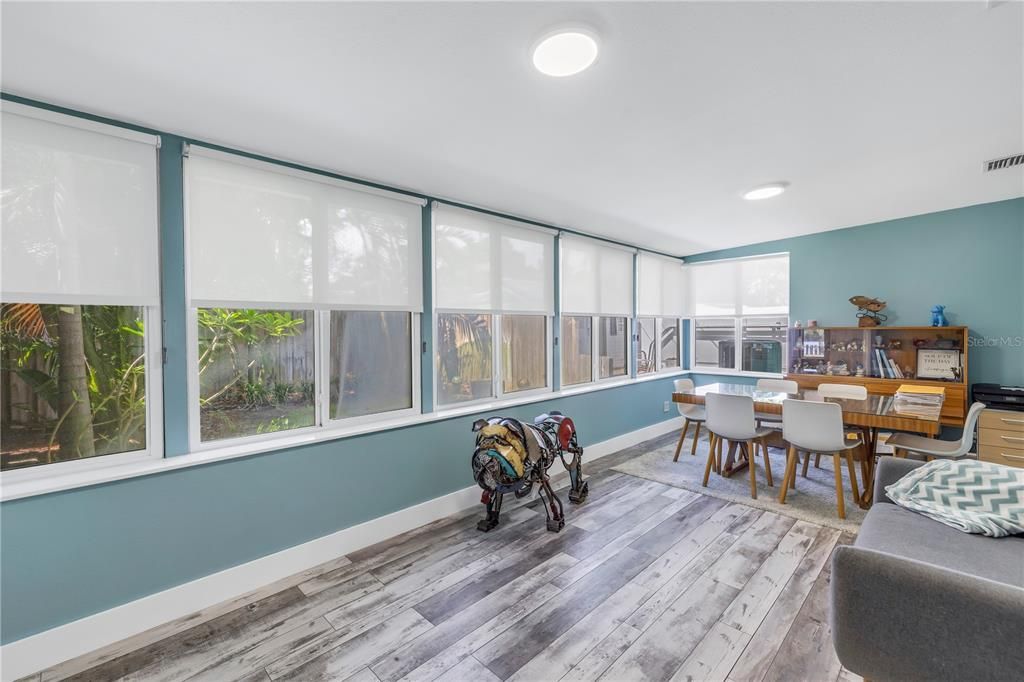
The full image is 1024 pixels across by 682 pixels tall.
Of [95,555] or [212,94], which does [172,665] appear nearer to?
[95,555]

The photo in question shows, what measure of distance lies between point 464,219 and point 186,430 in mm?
2425

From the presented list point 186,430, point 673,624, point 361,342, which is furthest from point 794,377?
point 186,430

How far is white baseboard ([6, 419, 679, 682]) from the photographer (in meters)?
1.84

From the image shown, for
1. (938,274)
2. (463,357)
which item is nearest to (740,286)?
(938,274)

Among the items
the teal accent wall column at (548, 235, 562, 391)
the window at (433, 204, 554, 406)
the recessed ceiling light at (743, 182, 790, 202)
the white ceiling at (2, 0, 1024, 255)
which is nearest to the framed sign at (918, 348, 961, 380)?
the white ceiling at (2, 0, 1024, 255)

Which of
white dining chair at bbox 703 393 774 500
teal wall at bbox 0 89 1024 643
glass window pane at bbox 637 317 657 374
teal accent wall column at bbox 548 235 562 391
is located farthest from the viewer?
glass window pane at bbox 637 317 657 374

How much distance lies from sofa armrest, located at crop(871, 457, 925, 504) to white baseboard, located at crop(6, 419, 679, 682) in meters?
2.73

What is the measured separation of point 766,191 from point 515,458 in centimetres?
284

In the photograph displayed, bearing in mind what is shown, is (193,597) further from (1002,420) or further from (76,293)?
(1002,420)

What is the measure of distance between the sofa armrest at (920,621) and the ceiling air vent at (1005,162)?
3.08 metres

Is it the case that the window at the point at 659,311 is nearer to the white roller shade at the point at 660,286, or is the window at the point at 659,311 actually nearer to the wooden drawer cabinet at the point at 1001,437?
the white roller shade at the point at 660,286

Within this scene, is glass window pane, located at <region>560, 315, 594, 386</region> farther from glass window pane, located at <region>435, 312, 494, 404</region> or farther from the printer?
the printer

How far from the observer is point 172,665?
1.85 metres

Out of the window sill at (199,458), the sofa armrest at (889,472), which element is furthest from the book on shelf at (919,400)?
the window sill at (199,458)
